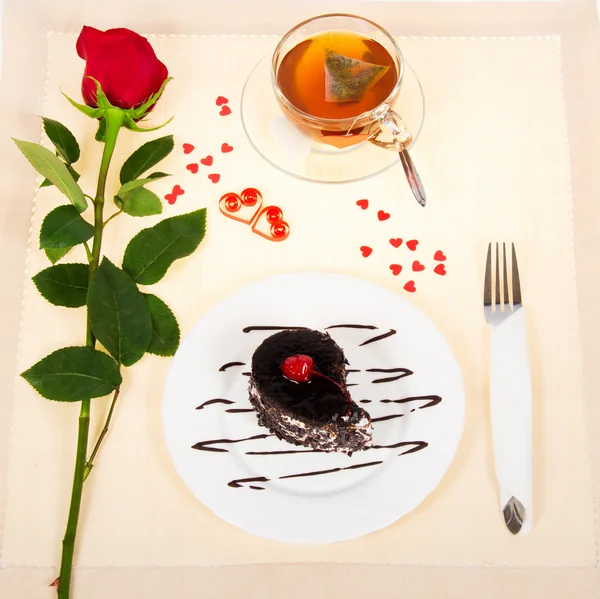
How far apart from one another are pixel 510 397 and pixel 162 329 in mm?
699

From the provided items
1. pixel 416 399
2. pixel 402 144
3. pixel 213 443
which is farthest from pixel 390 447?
pixel 402 144

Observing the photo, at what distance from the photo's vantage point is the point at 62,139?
1300 mm

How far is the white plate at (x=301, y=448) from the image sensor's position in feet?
3.79

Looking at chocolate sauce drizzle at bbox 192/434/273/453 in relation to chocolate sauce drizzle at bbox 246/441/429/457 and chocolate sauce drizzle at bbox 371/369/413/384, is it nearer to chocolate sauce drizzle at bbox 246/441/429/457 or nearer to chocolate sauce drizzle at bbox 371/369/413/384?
chocolate sauce drizzle at bbox 246/441/429/457

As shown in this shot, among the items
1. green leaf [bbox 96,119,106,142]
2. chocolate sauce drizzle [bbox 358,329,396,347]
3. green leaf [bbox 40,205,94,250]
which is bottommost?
chocolate sauce drizzle [bbox 358,329,396,347]

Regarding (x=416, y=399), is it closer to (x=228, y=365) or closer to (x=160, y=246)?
(x=228, y=365)

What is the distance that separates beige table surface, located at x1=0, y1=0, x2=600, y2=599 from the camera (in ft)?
3.89

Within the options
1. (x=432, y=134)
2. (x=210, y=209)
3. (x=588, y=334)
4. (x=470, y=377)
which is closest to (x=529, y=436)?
(x=470, y=377)

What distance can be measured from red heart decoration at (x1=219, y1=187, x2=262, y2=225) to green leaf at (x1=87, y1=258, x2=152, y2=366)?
0.27 m

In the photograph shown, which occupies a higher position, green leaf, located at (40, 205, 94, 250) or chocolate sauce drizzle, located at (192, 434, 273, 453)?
green leaf, located at (40, 205, 94, 250)

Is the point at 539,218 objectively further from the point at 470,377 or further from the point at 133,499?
the point at 133,499

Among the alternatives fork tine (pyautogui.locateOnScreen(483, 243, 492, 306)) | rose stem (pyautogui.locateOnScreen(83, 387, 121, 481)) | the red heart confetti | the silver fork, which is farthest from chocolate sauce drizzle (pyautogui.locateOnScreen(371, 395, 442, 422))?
the red heart confetti

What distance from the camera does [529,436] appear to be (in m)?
1.19

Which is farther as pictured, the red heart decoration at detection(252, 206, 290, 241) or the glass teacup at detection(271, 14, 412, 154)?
the red heart decoration at detection(252, 206, 290, 241)
